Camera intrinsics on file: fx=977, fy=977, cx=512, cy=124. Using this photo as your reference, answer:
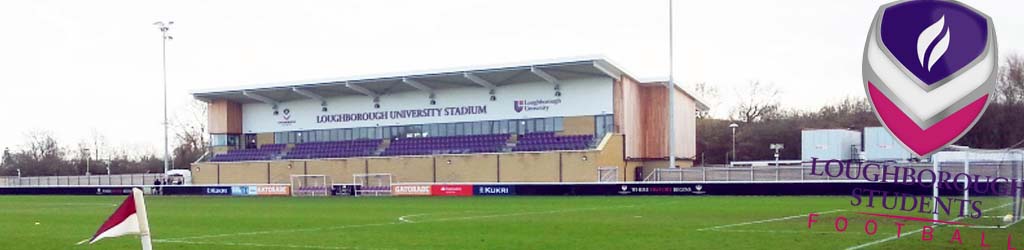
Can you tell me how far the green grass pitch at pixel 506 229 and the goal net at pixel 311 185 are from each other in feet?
73.2

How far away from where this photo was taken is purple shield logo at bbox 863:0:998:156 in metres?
9.06

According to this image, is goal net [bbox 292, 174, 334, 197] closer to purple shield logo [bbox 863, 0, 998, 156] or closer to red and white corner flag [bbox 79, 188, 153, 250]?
purple shield logo [bbox 863, 0, 998, 156]

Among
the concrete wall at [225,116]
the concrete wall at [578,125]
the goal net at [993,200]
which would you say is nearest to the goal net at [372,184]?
the concrete wall at [578,125]

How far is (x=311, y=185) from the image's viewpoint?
60.3 meters

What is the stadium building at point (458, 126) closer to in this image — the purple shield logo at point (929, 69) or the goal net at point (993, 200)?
the goal net at point (993, 200)

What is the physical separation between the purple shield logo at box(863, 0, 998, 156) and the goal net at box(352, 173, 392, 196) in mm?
43979

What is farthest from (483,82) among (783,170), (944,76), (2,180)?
(2,180)

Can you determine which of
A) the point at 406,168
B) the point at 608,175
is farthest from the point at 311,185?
the point at 608,175

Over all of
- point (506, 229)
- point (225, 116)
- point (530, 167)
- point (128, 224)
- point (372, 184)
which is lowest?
point (372, 184)

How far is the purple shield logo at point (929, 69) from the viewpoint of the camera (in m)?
9.06

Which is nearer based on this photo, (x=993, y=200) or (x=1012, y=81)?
(x=993, y=200)

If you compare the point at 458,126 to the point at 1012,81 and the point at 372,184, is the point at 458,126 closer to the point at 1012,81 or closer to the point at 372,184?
the point at 372,184

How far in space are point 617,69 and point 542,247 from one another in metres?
36.2

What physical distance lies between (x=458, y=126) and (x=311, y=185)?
9.96 m
